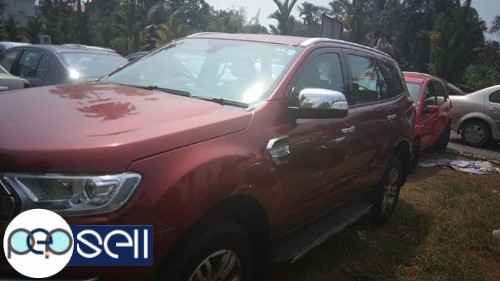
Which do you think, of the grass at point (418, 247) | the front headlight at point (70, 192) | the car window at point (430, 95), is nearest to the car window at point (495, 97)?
the car window at point (430, 95)

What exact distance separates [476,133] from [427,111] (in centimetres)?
368

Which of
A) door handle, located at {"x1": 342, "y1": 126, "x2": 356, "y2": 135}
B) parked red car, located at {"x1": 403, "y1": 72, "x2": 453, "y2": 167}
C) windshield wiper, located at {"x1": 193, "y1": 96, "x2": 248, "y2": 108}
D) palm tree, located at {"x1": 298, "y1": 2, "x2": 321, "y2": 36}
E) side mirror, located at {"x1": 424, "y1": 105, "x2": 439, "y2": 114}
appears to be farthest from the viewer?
palm tree, located at {"x1": 298, "y1": 2, "x2": 321, "y2": 36}

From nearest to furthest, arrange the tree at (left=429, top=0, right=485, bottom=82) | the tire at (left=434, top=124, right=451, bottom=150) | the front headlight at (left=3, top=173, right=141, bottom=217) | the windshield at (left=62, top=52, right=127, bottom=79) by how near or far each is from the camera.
→ the front headlight at (left=3, top=173, right=141, bottom=217), the windshield at (left=62, top=52, right=127, bottom=79), the tire at (left=434, top=124, right=451, bottom=150), the tree at (left=429, top=0, right=485, bottom=82)

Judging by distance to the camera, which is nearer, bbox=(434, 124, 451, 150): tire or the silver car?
bbox=(434, 124, 451, 150): tire

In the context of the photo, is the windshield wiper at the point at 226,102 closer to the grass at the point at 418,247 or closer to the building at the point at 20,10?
the grass at the point at 418,247

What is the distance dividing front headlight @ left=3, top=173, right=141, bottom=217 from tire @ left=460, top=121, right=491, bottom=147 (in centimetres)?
1037

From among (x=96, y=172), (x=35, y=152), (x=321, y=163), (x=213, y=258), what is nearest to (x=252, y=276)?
(x=213, y=258)

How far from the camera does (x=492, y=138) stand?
10.4 m

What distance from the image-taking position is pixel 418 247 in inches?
171

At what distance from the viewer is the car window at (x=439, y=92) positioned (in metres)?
8.76

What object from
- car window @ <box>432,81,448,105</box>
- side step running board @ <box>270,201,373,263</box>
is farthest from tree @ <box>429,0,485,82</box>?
side step running board @ <box>270,201,373,263</box>

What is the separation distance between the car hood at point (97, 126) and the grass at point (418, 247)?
5.17 feet

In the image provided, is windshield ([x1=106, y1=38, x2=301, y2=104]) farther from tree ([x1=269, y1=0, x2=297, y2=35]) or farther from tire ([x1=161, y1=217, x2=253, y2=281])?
tree ([x1=269, y1=0, x2=297, y2=35])

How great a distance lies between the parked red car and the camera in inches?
297
